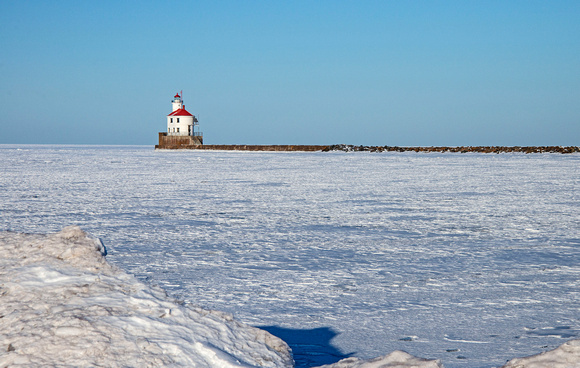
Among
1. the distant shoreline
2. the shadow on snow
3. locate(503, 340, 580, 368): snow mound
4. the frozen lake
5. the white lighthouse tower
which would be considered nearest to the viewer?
locate(503, 340, 580, 368): snow mound

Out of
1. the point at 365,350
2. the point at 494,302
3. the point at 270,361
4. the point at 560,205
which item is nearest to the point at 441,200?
the point at 560,205

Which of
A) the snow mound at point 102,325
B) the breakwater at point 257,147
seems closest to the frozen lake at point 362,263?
the snow mound at point 102,325

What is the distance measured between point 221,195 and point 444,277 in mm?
5458

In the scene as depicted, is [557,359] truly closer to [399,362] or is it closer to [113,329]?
[399,362]

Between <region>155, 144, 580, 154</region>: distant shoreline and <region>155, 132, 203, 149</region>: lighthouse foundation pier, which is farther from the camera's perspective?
<region>155, 132, 203, 149</region>: lighthouse foundation pier

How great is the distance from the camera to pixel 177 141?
53.7m

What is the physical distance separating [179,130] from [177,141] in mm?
1186

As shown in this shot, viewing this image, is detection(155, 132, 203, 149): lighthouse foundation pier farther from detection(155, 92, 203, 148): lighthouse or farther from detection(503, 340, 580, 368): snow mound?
detection(503, 340, 580, 368): snow mound

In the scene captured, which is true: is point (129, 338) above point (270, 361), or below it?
above

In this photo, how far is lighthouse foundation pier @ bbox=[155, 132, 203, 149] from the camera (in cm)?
5344

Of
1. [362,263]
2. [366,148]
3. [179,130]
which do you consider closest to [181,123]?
[179,130]

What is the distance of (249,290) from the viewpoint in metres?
3.04

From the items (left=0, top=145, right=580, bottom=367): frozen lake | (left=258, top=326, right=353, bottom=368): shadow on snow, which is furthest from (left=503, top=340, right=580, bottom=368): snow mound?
(left=258, top=326, right=353, bottom=368): shadow on snow

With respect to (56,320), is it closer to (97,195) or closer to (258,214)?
(258,214)
